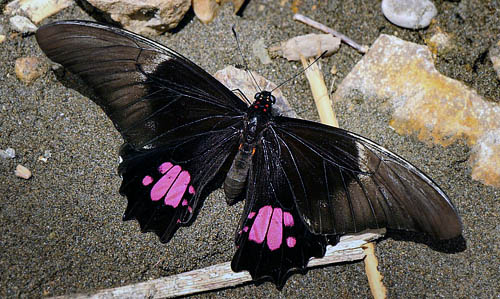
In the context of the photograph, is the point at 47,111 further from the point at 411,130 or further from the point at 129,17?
the point at 411,130

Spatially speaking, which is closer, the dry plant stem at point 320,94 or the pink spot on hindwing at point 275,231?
the pink spot on hindwing at point 275,231

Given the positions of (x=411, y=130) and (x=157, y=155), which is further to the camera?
(x=411, y=130)

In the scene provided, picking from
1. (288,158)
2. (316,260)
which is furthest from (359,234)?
(288,158)

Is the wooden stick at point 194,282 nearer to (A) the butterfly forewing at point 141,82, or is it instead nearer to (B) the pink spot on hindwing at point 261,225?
(B) the pink spot on hindwing at point 261,225

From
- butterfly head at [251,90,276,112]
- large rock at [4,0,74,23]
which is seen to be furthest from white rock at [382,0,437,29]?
large rock at [4,0,74,23]

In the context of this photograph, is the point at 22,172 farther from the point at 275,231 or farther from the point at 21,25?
the point at 275,231

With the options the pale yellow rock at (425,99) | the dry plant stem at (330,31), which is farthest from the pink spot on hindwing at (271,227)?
the dry plant stem at (330,31)
